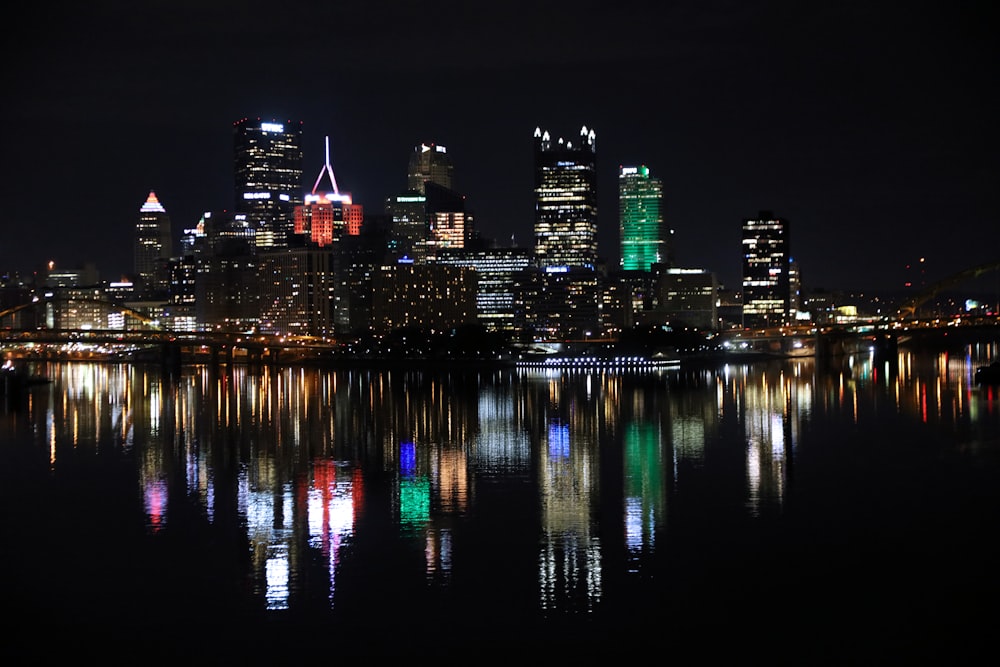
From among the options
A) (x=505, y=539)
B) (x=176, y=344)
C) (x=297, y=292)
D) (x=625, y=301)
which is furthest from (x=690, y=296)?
(x=505, y=539)

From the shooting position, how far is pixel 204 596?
1705cm

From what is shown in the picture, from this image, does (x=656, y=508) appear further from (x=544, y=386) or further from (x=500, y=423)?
(x=544, y=386)

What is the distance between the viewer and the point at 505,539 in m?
20.2

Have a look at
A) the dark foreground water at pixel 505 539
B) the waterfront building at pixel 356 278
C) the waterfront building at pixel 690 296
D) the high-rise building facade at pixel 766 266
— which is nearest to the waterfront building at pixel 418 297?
the waterfront building at pixel 356 278

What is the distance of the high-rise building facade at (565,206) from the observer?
17100cm

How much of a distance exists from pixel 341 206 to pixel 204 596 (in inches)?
5877

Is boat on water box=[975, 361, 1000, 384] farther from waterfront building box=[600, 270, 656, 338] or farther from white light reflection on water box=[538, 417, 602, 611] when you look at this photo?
waterfront building box=[600, 270, 656, 338]

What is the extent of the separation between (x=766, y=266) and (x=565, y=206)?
30.7 m

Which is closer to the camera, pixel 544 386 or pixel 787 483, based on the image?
pixel 787 483

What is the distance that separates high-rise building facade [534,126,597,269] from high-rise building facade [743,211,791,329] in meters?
23.9

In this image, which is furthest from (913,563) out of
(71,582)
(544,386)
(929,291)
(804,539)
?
(929,291)

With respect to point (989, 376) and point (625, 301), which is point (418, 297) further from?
point (989, 376)

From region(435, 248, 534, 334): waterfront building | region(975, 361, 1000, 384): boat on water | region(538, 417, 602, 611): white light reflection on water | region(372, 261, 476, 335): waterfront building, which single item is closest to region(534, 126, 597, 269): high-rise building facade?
region(435, 248, 534, 334): waterfront building

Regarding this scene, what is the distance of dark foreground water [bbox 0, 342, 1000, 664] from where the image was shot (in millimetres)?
15367
